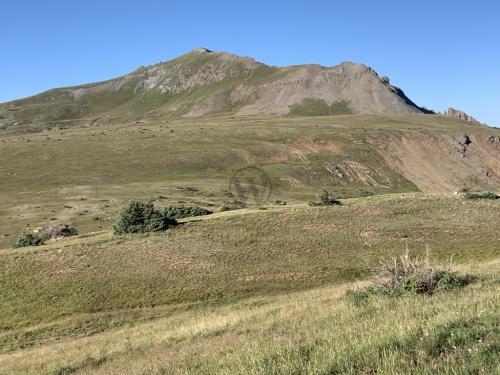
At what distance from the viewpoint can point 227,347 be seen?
11555mm

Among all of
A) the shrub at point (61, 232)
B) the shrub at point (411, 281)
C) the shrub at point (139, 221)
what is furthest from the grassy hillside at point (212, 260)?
the shrub at point (61, 232)

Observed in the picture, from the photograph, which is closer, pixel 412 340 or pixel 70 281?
pixel 412 340

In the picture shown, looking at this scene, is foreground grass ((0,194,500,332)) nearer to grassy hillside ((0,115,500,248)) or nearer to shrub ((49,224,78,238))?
shrub ((49,224,78,238))

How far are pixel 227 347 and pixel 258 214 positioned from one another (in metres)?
33.3

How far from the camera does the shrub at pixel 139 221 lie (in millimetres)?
41500

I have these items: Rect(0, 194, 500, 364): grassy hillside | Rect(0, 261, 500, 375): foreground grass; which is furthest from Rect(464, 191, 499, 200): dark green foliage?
Rect(0, 261, 500, 375): foreground grass

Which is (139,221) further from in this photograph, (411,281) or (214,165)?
(214,165)

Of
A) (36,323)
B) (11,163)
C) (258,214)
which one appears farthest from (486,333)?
(11,163)

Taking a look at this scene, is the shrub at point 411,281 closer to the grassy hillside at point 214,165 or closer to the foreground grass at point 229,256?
the foreground grass at point 229,256

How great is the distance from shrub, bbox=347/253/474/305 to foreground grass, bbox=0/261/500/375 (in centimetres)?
82

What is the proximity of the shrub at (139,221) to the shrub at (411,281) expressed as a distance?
85.6 feet

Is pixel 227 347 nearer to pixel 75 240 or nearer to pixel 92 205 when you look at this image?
pixel 75 240

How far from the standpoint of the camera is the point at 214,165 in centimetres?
11175

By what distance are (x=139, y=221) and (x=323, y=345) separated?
115 feet
